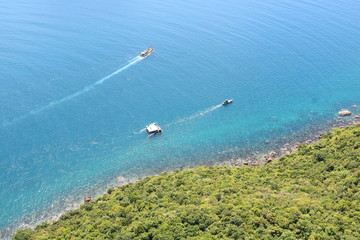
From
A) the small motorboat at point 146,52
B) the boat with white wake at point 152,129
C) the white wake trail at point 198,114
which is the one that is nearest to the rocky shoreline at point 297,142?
the white wake trail at point 198,114

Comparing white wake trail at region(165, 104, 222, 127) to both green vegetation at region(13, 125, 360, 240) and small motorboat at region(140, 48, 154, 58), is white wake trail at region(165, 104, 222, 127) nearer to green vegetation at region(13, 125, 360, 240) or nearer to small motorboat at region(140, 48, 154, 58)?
green vegetation at region(13, 125, 360, 240)

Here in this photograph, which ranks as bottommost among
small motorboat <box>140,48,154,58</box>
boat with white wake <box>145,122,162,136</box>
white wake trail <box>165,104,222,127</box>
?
boat with white wake <box>145,122,162,136</box>

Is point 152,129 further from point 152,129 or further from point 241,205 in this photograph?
point 241,205

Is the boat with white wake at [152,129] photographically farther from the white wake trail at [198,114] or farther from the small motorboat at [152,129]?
the white wake trail at [198,114]

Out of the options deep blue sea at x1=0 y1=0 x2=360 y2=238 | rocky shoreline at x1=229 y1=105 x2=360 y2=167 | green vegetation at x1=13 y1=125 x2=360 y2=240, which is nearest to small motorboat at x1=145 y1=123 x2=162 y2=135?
deep blue sea at x1=0 y1=0 x2=360 y2=238

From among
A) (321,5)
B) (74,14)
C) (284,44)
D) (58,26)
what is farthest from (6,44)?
(321,5)

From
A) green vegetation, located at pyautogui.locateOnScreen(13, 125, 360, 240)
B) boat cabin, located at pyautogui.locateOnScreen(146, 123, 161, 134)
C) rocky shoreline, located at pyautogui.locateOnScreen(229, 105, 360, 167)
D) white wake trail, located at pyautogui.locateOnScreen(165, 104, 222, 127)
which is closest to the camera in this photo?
green vegetation, located at pyautogui.locateOnScreen(13, 125, 360, 240)
